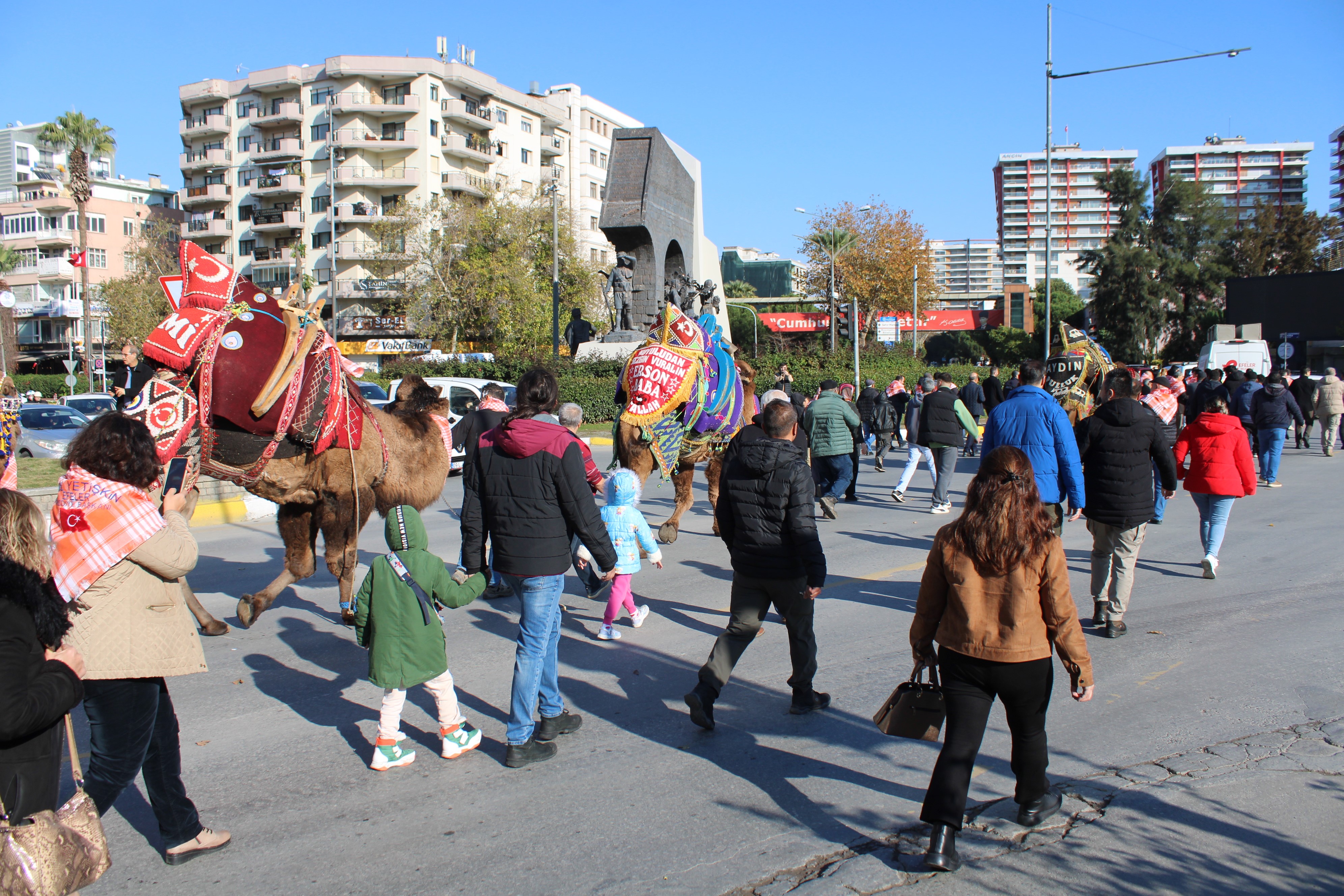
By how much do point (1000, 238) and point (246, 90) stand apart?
137 metres

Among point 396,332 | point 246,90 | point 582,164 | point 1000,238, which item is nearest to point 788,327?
point 582,164

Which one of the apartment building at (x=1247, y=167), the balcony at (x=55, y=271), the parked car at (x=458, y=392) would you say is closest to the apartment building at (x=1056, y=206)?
the apartment building at (x=1247, y=167)

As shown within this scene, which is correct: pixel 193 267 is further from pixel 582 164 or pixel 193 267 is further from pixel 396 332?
pixel 582 164

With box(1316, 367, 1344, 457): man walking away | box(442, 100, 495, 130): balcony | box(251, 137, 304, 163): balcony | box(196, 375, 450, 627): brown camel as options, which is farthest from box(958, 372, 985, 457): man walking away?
box(251, 137, 304, 163): balcony

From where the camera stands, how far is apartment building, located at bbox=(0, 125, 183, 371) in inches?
2608

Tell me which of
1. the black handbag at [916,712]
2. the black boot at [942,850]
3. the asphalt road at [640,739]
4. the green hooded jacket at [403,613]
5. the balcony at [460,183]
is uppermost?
the balcony at [460,183]

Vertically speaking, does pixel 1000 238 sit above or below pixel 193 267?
above

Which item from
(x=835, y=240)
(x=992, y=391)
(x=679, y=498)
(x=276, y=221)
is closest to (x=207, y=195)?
(x=276, y=221)

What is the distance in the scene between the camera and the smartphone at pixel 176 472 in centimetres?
579

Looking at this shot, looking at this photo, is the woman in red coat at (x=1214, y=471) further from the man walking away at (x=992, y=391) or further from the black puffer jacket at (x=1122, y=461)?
the man walking away at (x=992, y=391)

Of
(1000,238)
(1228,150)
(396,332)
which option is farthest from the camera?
(1000,238)

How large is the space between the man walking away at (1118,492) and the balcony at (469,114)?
60369 mm

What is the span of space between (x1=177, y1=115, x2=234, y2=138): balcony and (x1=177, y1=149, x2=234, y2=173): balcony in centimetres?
121

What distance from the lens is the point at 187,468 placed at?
555 centimetres
